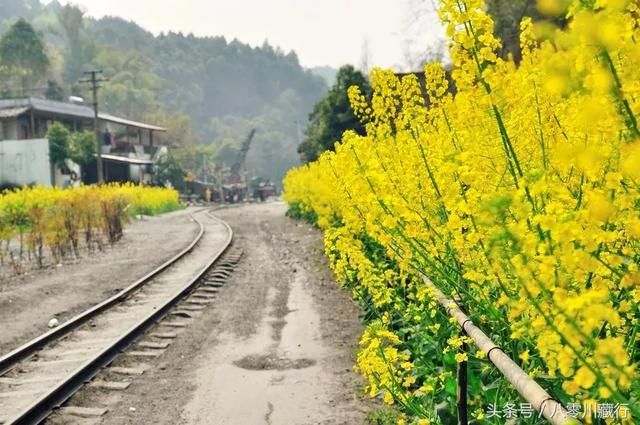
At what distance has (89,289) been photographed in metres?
13.1

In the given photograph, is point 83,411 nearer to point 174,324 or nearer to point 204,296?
point 174,324

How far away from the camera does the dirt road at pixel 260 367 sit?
20.7ft

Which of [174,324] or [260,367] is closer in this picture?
[260,367]

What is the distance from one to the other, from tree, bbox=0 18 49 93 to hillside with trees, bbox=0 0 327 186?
12 centimetres

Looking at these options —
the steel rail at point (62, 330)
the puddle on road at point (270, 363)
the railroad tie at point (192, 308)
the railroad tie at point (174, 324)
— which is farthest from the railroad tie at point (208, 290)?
the puddle on road at point (270, 363)

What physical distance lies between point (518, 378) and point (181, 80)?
156899 mm

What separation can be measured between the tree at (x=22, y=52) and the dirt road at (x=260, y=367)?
83.9m

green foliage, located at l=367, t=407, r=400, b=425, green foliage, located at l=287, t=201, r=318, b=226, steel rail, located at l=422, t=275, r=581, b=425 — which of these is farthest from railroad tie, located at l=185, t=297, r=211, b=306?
green foliage, located at l=287, t=201, r=318, b=226

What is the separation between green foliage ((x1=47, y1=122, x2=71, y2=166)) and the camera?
43250mm

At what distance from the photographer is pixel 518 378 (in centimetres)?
284

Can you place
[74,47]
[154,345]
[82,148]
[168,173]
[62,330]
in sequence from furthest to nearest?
[74,47] < [168,173] < [82,148] < [62,330] < [154,345]

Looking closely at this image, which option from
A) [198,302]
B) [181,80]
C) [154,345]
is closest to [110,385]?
[154,345]

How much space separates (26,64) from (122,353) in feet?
295

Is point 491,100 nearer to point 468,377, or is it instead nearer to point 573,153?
point 573,153
